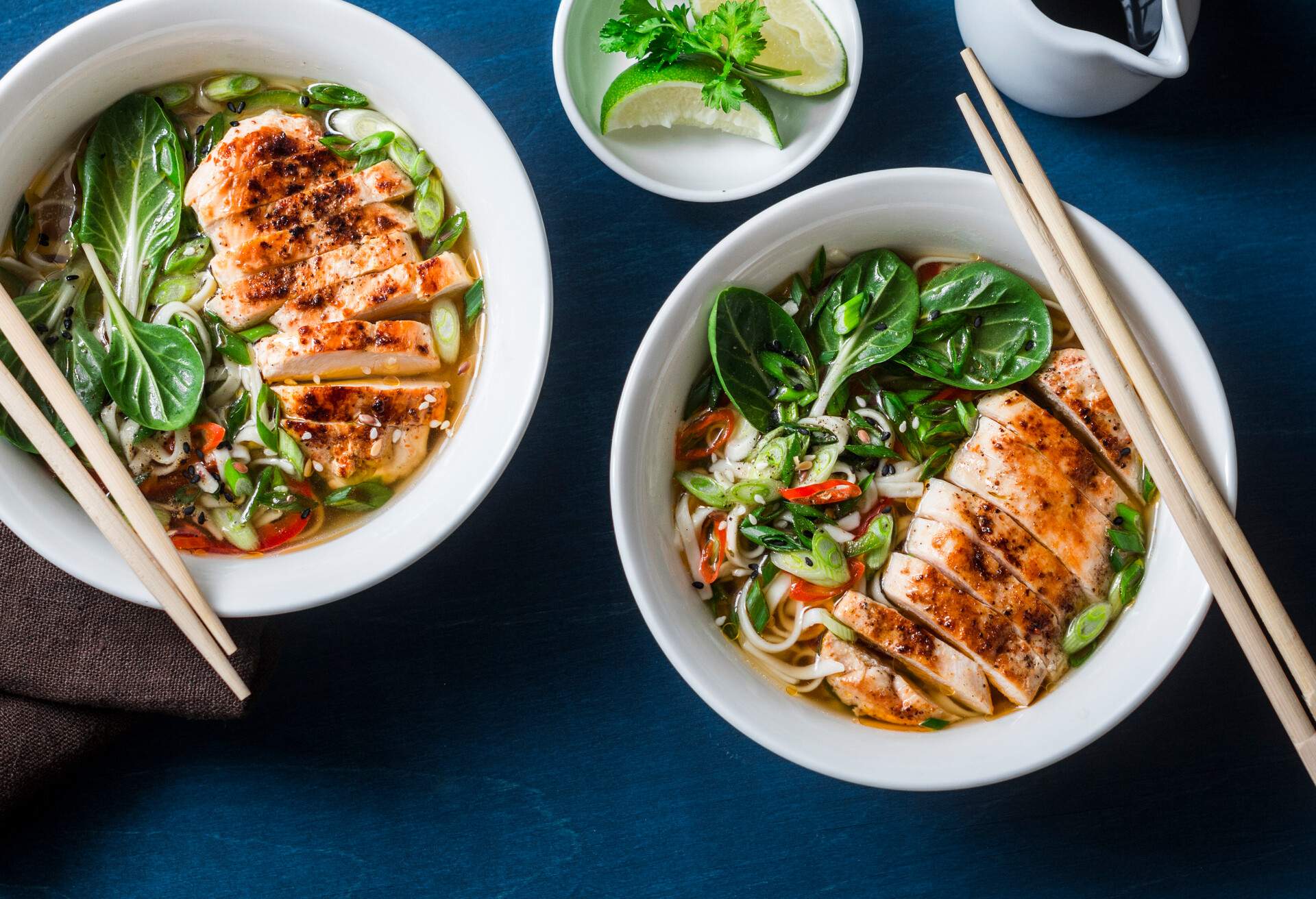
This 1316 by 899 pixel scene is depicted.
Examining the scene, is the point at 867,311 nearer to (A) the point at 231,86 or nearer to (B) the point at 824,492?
(B) the point at 824,492

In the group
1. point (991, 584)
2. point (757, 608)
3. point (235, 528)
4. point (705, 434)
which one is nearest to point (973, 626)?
point (991, 584)

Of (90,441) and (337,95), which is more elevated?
(337,95)

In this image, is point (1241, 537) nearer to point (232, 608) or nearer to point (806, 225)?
point (806, 225)

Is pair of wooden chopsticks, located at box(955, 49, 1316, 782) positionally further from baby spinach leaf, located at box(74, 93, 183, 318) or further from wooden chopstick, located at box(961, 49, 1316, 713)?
baby spinach leaf, located at box(74, 93, 183, 318)

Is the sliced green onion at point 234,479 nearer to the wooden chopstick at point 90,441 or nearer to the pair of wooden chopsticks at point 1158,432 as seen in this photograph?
the wooden chopstick at point 90,441

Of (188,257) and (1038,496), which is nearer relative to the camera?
(1038,496)

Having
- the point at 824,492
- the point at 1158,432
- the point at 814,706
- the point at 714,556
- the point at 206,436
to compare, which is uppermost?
the point at 206,436
